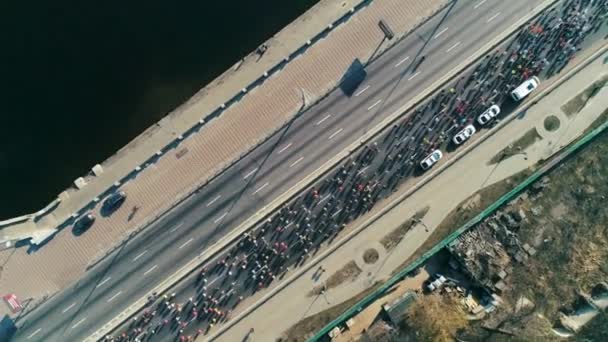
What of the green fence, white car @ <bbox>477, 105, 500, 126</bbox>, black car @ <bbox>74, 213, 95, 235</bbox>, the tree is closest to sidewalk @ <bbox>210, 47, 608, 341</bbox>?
the green fence

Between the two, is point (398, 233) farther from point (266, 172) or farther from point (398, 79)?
point (398, 79)

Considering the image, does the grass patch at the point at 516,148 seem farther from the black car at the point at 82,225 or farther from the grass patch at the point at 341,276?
the black car at the point at 82,225

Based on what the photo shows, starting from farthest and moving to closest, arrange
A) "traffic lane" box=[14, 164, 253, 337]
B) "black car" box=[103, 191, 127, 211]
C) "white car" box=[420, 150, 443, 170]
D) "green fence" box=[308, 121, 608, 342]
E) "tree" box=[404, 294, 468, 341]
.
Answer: "white car" box=[420, 150, 443, 170] < "green fence" box=[308, 121, 608, 342] < "black car" box=[103, 191, 127, 211] < "traffic lane" box=[14, 164, 253, 337] < "tree" box=[404, 294, 468, 341]

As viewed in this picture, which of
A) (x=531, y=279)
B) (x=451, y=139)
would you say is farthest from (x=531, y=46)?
(x=531, y=279)

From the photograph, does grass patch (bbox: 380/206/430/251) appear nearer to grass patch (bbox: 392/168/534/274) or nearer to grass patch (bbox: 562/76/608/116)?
grass patch (bbox: 392/168/534/274)

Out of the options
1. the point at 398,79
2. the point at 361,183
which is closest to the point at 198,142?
the point at 361,183

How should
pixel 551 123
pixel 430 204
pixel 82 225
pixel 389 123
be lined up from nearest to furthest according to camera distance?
pixel 82 225 → pixel 389 123 → pixel 430 204 → pixel 551 123

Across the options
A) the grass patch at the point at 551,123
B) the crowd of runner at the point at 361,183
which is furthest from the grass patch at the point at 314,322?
the grass patch at the point at 551,123

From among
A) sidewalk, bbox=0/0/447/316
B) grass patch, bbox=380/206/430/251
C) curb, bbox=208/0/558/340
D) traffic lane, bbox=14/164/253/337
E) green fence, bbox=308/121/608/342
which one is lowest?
green fence, bbox=308/121/608/342
